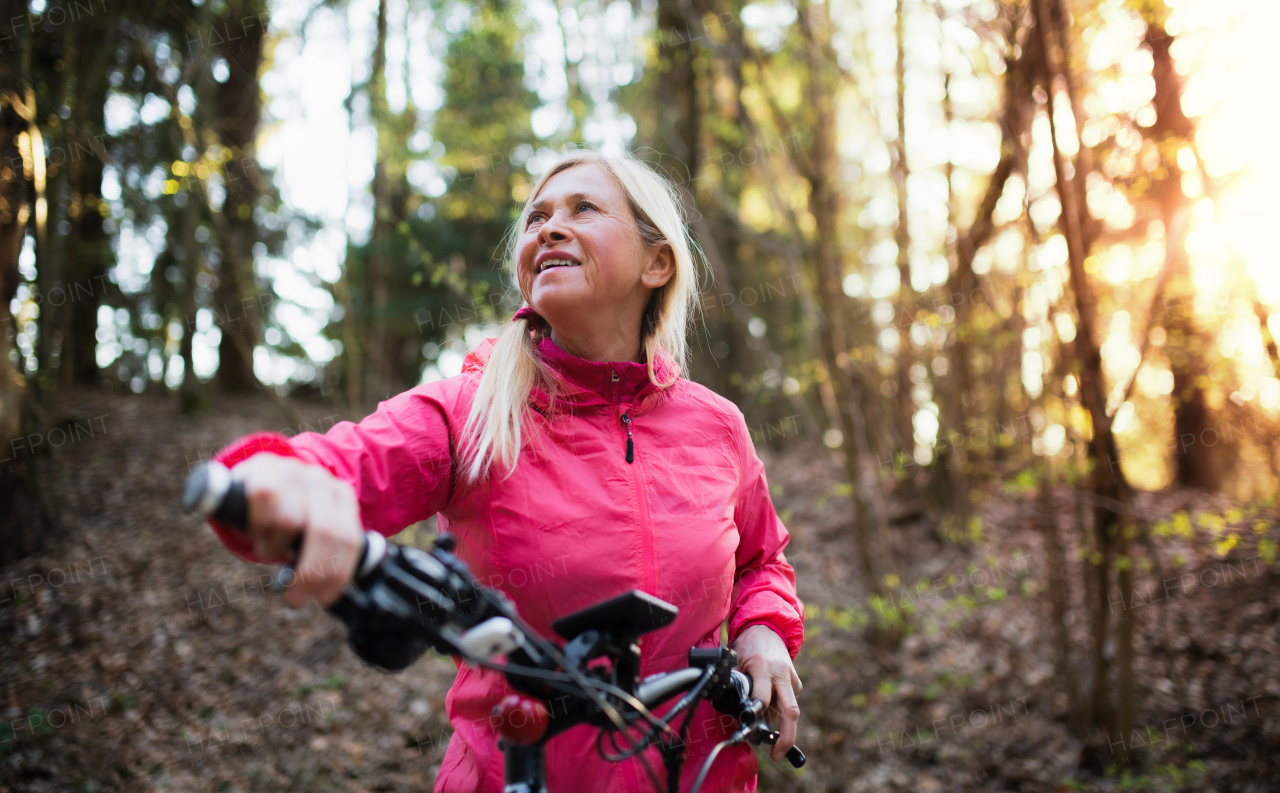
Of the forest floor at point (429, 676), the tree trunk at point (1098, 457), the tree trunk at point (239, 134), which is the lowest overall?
the forest floor at point (429, 676)

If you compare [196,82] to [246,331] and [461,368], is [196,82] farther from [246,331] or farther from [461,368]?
[461,368]

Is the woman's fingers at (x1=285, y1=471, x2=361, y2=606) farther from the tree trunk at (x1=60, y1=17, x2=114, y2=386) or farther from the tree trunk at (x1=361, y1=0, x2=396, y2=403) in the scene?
the tree trunk at (x1=361, y1=0, x2=396, y2=403)

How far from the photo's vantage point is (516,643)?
3.70 ft

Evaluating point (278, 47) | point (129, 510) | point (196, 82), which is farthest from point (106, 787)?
point (278, 47)

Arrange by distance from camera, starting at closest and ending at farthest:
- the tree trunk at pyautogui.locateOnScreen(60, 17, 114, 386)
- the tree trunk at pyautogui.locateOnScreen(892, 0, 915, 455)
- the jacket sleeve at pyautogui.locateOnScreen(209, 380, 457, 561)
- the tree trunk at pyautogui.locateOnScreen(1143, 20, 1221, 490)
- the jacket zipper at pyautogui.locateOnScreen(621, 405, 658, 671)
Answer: the jacket sleeve at pyautogui.locateOnScreen(209, 380, 457, 561) → the jacket zipper at pyautogui.locateOnScreen(621, 405, 658, 671) → the tree trunk at pyautogui.locateOnScreen(1143, 20, 1221, 490) → the tree trunk at pyautogui.locateOnScreen(892, 0, 915, 455) → the tree trunk at pyautogui.locateOnScreen(60, 17, 114, 386)

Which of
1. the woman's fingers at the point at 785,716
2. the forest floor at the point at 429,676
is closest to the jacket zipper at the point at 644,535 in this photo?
the woman's fingers at the point at 785,716

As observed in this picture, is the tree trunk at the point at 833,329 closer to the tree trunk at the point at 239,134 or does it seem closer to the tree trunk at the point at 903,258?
the tree trunk at the point at 903,258

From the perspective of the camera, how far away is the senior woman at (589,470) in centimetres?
149

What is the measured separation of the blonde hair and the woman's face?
0.04 m

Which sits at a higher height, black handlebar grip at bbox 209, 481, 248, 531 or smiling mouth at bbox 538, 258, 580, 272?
smiling mouth at bbox 538, 258, 580, 272

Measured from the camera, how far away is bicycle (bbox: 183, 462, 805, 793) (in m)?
1.01

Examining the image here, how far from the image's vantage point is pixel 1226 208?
4797mm

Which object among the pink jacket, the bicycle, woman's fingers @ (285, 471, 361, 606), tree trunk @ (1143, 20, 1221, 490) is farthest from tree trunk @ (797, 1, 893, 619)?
woman's fingers @ (285, 471, 361, 606)

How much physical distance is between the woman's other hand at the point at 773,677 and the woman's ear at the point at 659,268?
39.0 inches
